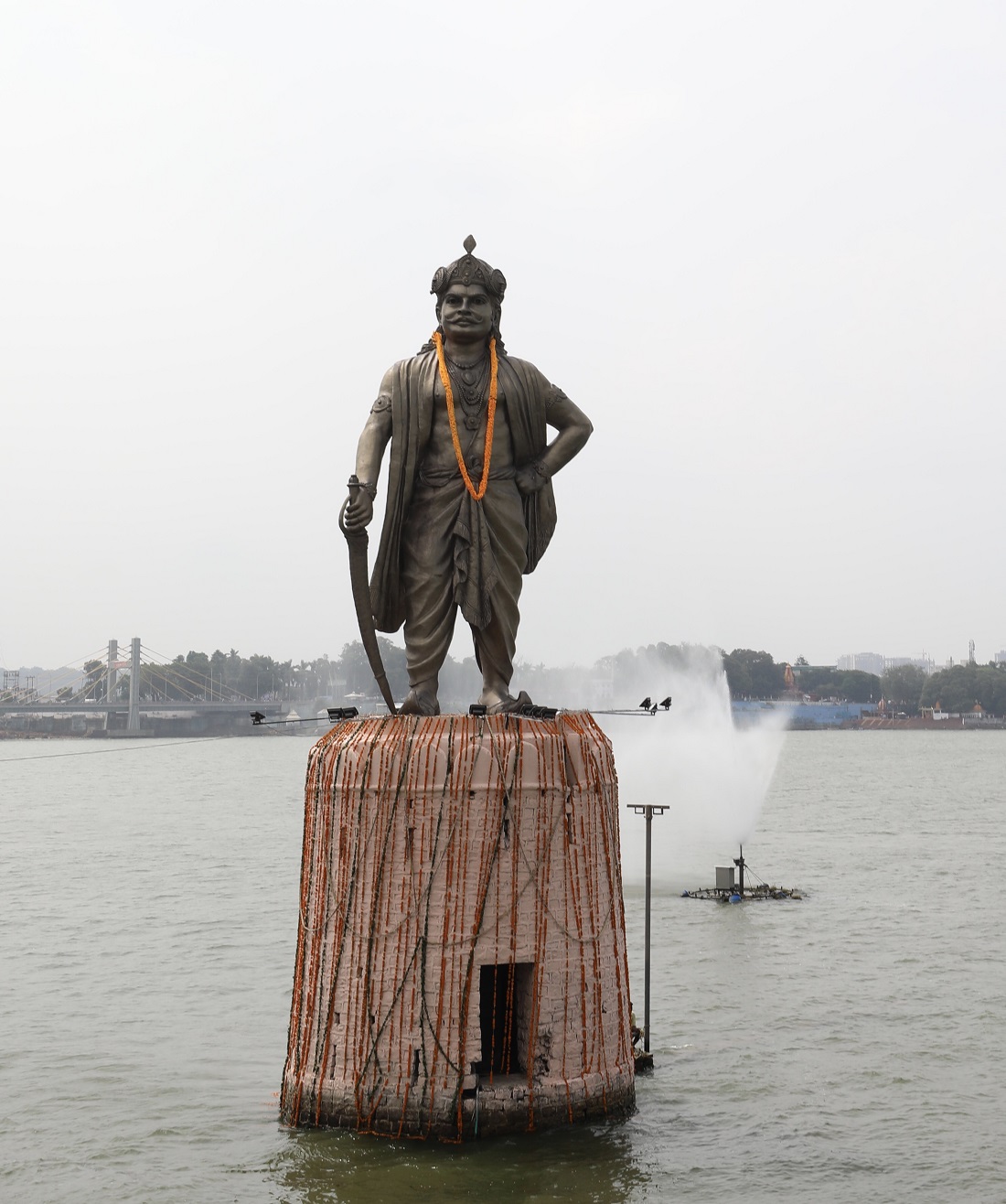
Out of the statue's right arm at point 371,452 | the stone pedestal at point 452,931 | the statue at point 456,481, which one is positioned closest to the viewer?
the stone pedestal at point 452,931

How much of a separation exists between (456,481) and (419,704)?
1783 millimetres

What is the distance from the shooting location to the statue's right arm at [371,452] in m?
11.6

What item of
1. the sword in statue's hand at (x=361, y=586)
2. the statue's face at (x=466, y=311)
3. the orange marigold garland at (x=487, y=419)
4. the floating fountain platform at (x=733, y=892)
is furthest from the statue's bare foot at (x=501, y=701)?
the floating fountain platform at (x=733, y=892)

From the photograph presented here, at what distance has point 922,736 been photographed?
480 ft

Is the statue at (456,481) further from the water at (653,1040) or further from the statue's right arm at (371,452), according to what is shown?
the water at (653,1040)

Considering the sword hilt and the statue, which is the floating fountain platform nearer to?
the statue

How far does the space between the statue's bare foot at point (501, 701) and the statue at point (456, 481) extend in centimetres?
1

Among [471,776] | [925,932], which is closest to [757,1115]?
[471,776]

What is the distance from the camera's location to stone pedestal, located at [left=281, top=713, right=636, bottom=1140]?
11.0 m

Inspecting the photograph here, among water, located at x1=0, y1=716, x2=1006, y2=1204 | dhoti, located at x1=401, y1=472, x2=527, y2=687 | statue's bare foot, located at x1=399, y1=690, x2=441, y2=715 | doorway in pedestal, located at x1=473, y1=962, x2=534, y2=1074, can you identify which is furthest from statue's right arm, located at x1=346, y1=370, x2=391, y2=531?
water, located at x1=0, y1=716, x2=1006, y2=1204

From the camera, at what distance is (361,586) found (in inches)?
464

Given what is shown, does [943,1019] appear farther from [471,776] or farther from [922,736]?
[922,736]

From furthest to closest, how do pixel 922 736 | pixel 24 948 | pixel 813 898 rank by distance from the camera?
pixel 922 736
pixel 813 898
pixel 24 948

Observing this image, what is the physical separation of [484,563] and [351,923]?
293 cm
